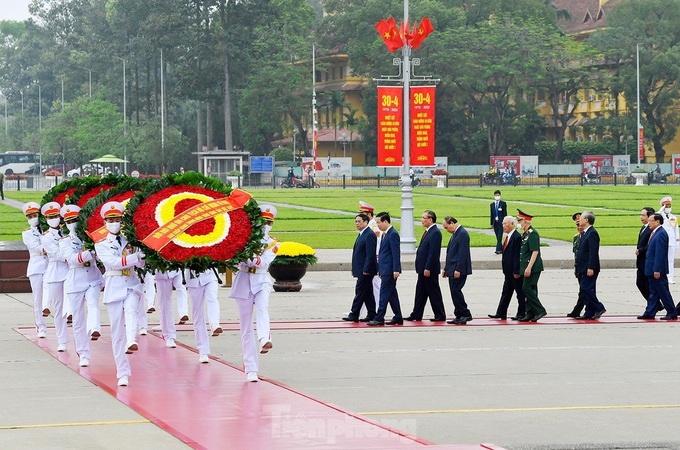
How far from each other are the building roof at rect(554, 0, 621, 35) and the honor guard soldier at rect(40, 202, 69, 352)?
9311 centimetres

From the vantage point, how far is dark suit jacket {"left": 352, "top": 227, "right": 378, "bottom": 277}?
18.8 meters

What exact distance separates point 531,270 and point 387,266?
2098mm

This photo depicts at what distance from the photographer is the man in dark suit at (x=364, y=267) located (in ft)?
61.8

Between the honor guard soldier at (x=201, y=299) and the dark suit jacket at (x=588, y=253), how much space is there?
247 inches

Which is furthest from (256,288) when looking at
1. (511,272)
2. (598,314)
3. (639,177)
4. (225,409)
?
(639,177)

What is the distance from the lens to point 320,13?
167m

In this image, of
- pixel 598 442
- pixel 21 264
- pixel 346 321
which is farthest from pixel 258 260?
pixel 21 264

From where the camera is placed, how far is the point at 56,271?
53.1ft

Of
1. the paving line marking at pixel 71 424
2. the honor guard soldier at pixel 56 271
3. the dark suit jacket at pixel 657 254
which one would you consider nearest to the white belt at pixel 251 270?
the paving line marking at pixel 71 424

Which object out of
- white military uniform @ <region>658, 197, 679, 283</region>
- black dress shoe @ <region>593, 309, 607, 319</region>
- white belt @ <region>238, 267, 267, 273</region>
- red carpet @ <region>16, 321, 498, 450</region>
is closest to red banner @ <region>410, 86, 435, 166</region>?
white military uniform @ <region>658, 197, 679, 283</region>

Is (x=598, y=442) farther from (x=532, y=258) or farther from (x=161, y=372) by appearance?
(x=532, y=258)

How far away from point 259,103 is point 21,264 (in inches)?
3083

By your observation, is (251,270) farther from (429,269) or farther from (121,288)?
(429,269)

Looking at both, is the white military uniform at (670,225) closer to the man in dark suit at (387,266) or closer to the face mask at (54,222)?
the man in dark suit at (387,266)
